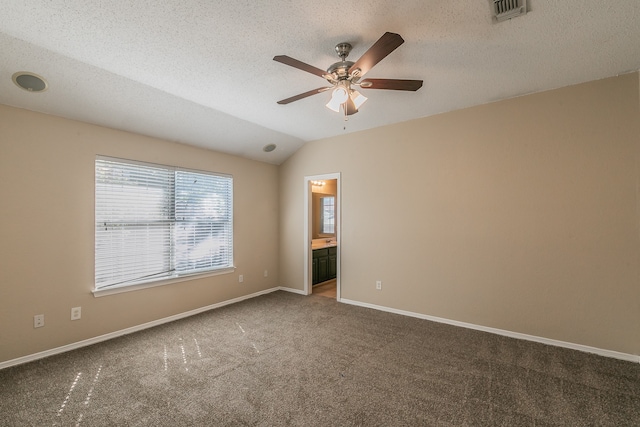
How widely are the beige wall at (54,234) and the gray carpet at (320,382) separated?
29 cm

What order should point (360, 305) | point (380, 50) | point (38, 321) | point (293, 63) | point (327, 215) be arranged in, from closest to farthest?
1. point (380, 50)
2. point (293, 63)
3. point (38, 321)
4. point (360, 305)
5. point (327, 215)

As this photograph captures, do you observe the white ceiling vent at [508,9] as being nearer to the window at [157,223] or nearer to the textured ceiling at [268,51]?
the textured ceiling at [268,51]

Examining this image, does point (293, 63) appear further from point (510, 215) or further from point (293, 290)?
point (293, 290)

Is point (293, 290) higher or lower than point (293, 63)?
lower

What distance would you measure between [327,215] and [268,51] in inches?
186

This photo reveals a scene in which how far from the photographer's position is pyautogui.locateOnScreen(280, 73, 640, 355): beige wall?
2.76 meters

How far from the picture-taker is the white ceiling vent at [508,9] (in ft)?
5.92

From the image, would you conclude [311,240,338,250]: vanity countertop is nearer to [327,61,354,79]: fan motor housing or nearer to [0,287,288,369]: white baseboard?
[0,287,288,369]: white baseboard

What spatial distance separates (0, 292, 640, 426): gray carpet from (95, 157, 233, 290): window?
0.83 m

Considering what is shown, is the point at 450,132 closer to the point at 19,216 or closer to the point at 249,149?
the point at 249,149

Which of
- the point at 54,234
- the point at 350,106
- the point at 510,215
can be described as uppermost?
the point at 350,106

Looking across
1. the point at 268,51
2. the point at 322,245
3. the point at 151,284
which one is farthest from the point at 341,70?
the point at 322,245

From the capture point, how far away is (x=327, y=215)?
22.3 ft

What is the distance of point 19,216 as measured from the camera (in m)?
2.71
